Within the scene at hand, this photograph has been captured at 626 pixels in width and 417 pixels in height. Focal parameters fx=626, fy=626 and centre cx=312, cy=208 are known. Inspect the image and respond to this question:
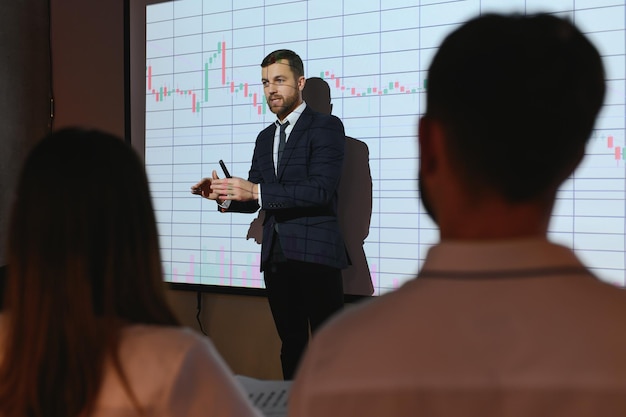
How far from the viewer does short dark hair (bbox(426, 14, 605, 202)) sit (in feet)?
1.84

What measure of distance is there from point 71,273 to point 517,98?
60 centimetres

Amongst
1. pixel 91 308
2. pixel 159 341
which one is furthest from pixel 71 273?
pixel 159 341

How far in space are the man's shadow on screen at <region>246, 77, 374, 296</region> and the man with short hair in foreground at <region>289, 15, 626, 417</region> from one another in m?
2.00

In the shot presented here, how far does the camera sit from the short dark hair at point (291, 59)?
2605 mm

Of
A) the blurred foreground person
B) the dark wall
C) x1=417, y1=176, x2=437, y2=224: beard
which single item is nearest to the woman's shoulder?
the blurred foreground person

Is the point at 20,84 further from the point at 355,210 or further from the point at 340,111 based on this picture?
the point at 355,210

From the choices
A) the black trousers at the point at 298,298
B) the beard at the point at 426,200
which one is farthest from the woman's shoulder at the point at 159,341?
the black trousers at the point at 298,298

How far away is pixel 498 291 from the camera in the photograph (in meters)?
0.56

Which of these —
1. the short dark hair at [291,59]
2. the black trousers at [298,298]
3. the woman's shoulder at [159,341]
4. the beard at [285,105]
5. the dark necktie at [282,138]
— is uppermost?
the short dark hair at [291,59]

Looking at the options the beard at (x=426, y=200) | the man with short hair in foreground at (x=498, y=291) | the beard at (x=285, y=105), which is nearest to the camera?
the man with short hair in foreground at (x=498, y=291)

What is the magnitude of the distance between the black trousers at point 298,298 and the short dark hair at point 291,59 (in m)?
0.70

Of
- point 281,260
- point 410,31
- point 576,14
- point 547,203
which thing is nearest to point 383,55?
point 410,31

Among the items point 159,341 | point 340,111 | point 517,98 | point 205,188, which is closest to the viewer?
point 517,98

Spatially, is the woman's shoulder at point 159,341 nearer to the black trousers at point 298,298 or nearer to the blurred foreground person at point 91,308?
the blurred foreground person at point 91,308
